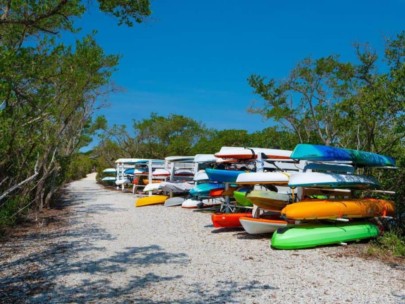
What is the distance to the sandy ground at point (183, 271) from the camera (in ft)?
19.9

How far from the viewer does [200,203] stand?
712 inches

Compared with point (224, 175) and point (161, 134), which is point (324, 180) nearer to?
point (224, 175)

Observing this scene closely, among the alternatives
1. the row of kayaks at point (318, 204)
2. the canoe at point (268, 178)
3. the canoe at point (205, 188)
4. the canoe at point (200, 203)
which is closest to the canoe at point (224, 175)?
the row of kayaks at point (318, 204)

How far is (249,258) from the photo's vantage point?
338 inches

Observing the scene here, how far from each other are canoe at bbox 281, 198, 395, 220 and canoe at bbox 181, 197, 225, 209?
8570mm

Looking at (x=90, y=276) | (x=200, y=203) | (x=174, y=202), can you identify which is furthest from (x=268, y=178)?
(x=174, y=202)

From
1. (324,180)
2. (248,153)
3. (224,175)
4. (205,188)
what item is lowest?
(205,188)

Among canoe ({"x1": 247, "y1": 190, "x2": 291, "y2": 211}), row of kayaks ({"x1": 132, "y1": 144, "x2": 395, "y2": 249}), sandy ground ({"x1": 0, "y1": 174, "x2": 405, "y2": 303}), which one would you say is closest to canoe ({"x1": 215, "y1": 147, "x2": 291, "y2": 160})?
row of kayaks ({"x1": 132, "y1": 144, "x2": 395, "y2": 249})

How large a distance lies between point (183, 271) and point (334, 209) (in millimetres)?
3971

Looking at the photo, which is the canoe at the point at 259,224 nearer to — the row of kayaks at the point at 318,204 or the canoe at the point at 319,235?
the row of kayaks at the point at 318,204

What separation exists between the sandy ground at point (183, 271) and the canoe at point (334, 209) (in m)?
0.77

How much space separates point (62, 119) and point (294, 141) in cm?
1362

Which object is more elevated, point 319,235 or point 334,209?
point 334,209

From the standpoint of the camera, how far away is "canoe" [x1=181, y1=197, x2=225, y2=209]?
59.5 ft
